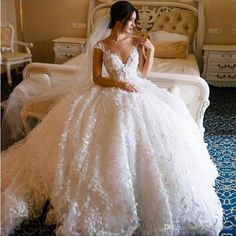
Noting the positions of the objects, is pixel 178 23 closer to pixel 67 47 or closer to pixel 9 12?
pixel 67 47

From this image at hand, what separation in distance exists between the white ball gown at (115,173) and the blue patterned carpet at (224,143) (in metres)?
0.27

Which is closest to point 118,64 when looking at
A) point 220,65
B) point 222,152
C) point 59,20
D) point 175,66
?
point 222,152

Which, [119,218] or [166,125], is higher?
[166,125]

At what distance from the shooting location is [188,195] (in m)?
1.83

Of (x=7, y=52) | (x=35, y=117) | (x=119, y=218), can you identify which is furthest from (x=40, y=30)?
(x=119, y=218)

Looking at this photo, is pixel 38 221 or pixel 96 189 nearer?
pixel 96 189

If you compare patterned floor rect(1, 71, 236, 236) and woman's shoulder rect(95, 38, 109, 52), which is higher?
woman's shoulder rect(95, 38, 109, 52)

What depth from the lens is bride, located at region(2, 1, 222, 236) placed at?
1.78m

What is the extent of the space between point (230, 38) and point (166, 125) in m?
3.43

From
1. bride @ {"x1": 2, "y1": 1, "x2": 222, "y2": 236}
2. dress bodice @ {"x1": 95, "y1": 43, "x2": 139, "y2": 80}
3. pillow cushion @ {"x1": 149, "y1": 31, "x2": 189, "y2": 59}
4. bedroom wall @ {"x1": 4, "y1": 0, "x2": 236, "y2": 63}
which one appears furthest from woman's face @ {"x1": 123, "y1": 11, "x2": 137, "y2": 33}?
bedroom wall @ {"x1": 4, "y1": 0, "x2": 236, "y2": 63}

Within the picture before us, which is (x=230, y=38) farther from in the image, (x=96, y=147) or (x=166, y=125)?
(x=96, y=147)

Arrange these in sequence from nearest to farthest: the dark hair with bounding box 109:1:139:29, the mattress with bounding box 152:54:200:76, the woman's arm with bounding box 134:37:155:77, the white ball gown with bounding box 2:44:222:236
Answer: the white ball gown with bounding box 2:44:222:236 → the dark hair with bounding box 109:1:139:29 → the woman's arm with bounding box 134:37:155:77 → the mattress with bounding box 152:54:200:76

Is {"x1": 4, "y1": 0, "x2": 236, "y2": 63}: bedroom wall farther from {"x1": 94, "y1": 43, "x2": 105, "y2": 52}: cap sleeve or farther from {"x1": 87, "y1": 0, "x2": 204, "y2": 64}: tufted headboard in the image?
{"x1": 94, "y1": 43, "x2": 105, "y2": 52}: cap sleeve

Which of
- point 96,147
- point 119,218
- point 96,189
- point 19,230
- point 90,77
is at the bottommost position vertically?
point 19,230
